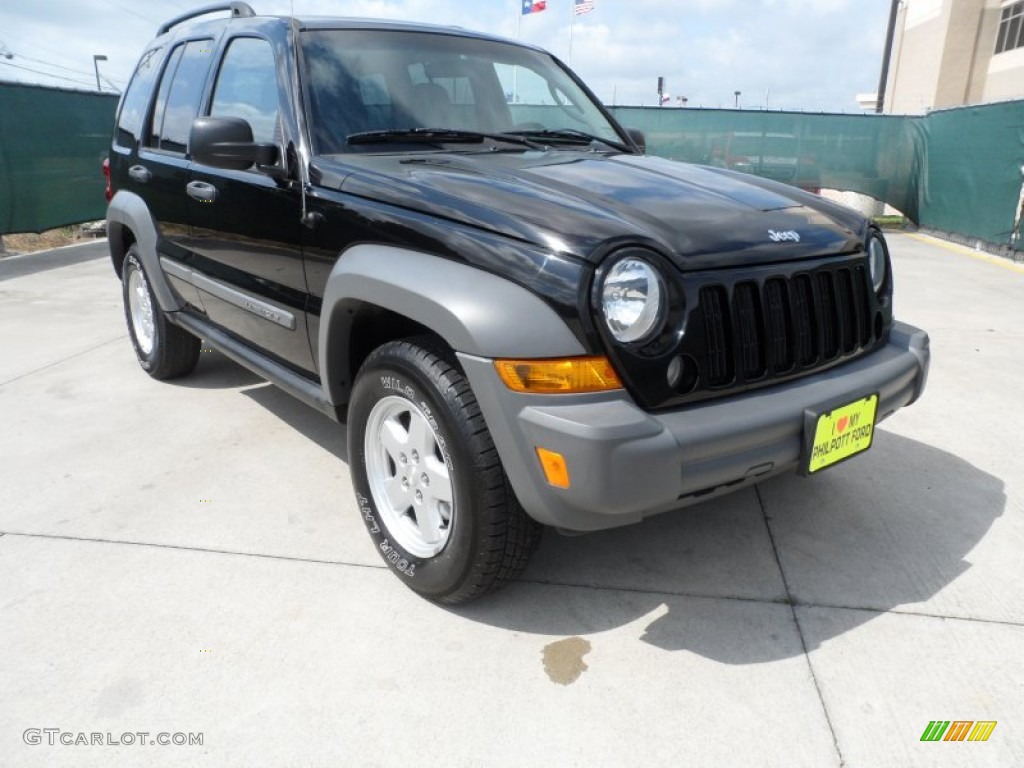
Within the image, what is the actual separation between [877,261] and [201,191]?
2.81 meters

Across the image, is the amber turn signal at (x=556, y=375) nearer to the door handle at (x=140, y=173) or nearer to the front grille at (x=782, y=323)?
the front grille at (x=782, y=323)

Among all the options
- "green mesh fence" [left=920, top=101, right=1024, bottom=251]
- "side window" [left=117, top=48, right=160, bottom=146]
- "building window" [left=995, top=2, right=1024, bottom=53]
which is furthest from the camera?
"building window" [left=995, top=2, right=1024, bottom=53]

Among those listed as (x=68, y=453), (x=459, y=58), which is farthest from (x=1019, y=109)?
(x=68, y=453)

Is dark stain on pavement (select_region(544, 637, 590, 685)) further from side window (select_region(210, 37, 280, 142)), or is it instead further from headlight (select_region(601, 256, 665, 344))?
side window (select_region(210, 37, 280, 142))

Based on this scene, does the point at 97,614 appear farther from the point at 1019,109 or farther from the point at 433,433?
the point at 1019,109

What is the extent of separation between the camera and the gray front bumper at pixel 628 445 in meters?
1.87

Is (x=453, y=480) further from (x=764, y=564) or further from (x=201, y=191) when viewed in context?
(x=201, y=191)

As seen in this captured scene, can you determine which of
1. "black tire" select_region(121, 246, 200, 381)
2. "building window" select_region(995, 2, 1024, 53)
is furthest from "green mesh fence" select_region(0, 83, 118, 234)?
"building window" select_region(995, 2, 1024, 53)

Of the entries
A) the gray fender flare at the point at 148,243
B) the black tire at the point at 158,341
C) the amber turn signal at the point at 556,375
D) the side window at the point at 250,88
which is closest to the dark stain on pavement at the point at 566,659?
the amber turn signal at the point at 556,375

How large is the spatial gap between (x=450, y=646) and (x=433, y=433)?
638 mm

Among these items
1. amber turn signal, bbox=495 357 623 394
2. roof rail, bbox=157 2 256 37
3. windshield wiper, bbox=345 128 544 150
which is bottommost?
amber turn signal, bbox=495 357 623 394

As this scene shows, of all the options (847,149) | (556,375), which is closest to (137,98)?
(556,375)

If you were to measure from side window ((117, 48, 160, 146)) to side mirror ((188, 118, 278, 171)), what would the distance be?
1.80m

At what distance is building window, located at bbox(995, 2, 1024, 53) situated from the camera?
25266mm
